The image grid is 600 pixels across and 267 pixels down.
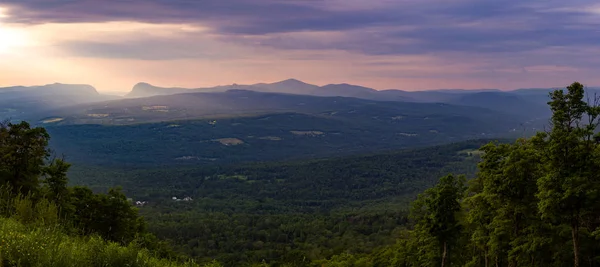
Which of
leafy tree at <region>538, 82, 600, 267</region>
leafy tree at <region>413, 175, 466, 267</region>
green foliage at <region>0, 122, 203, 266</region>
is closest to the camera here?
green foliage at <region>0, 122, 203, 266</region>

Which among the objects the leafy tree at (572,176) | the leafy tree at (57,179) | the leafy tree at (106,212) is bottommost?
the leafy tree at (106,212)

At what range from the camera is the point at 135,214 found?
4866 centimetres

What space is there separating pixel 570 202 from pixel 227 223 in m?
138

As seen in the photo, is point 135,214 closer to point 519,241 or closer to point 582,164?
point 519,241

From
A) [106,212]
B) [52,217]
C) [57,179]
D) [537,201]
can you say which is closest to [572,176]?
[537,201]

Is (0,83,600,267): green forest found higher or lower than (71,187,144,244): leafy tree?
higher

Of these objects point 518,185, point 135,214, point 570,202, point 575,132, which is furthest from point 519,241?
point 135,214

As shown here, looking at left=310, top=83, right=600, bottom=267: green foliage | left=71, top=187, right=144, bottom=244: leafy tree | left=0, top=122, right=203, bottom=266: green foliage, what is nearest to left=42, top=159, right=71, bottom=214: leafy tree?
left=0, top=122, right=203, bottom=266: green foliage

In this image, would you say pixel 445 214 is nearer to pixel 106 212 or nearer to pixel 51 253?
pixel 51 253

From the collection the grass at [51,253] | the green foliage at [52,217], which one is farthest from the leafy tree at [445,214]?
the grass at [51,253]

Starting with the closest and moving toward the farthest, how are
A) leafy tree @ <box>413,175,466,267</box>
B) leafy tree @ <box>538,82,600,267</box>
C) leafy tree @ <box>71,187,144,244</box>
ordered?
1. leafy tree @ <box>538,82,600,267</box>
2. leafy tree @ <box>413,175,466,267</box>
3. leafy tree @ <box>71,187,144,244</box>

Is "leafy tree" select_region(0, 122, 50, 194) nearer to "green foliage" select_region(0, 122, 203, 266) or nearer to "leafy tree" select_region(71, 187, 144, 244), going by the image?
"green foliage" select_region(0, 122, 203, 266)

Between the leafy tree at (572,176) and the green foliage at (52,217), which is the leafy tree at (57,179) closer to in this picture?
the green foliage at (52,217)

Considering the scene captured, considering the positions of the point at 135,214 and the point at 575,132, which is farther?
the point at 135,214
